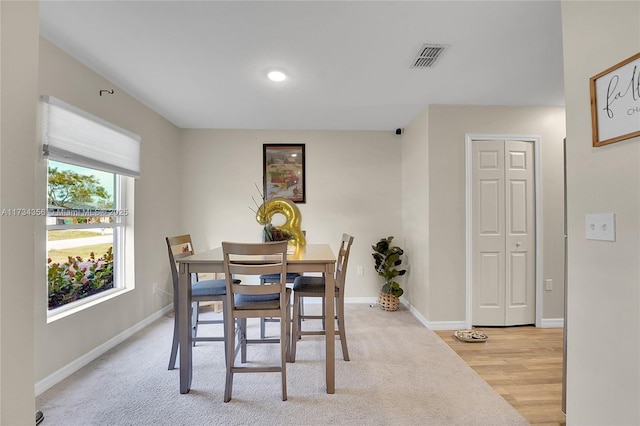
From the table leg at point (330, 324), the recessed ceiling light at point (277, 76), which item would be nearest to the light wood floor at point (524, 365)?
the table leg at point (330, 324)

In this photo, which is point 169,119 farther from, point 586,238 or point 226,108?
point 586,238

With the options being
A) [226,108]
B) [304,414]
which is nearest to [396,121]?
[226,108]

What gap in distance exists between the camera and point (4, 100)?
2.10ft

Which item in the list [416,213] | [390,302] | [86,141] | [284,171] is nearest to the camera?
[86,141]

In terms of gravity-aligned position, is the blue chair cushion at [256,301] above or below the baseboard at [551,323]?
above

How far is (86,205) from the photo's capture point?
254 cm

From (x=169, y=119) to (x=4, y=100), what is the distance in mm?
3443

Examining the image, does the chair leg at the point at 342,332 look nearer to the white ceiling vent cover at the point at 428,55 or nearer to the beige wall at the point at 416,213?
the beige wall at the point at 416,213

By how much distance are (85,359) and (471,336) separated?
333cm

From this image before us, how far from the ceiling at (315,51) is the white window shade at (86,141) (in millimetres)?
438

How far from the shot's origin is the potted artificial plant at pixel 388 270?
12.4 ft

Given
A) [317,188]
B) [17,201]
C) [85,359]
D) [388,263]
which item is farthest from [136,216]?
[388,263]

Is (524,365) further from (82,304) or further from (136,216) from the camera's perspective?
(136,216)

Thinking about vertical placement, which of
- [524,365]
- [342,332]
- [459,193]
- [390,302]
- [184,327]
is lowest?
[524,365]
